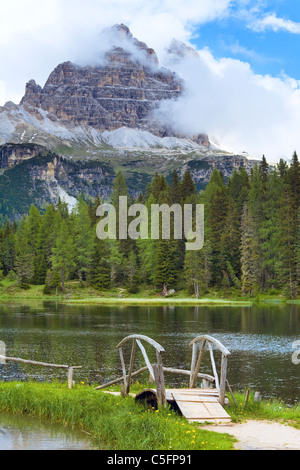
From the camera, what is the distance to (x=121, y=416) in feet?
48.5

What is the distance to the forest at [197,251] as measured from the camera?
87375 millimetres

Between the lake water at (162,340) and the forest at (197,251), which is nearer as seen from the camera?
the lake water at (162,340)

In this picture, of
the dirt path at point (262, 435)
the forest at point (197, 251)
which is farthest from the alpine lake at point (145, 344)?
the forest at point (197, 251)

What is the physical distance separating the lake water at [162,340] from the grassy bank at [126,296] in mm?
15636

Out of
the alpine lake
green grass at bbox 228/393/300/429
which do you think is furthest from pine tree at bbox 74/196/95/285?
green grass at bbox 228/393/300/429

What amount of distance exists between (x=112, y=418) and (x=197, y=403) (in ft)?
8.43

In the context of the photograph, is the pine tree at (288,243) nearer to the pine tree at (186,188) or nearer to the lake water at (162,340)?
the lake water at (162,340)

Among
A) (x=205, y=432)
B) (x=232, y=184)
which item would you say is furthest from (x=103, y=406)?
(x=232, y=184)

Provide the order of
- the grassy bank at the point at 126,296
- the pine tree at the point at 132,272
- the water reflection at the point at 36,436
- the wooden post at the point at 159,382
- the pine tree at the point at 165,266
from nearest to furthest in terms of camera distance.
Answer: the water reflection at the point at 36,436 < the wooden post at the point at 159,382 < the grassy bank at the point at 126,296 < the pine tree at the point at 165,266 < the pine tree at the point at 132,272

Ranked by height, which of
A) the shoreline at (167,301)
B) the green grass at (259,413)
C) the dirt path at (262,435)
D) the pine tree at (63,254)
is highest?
the pine tree at (63,254)

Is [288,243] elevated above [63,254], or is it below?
above

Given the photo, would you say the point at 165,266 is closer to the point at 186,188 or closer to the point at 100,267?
the point at 100,267

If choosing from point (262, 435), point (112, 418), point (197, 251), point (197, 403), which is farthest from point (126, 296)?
point (262, 435)
